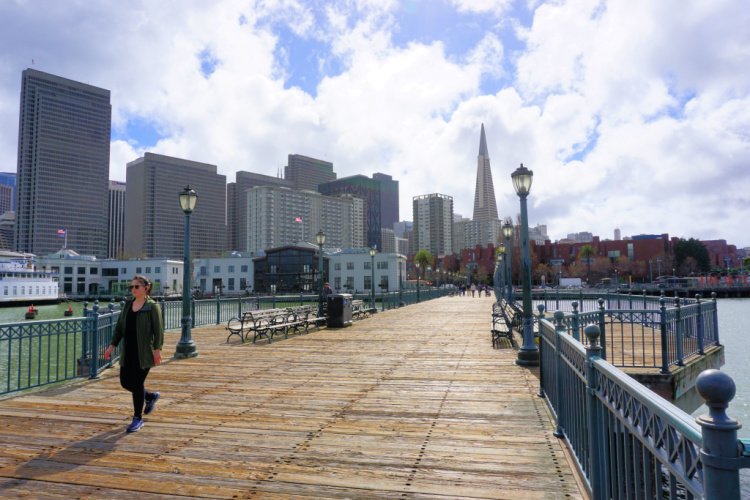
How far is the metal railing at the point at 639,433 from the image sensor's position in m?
1.55

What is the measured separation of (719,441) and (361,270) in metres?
95.7

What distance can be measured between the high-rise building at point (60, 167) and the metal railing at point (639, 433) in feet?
637

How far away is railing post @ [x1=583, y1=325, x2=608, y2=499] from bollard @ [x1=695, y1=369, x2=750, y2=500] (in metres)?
1.83

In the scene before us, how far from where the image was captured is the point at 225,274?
103812 mm

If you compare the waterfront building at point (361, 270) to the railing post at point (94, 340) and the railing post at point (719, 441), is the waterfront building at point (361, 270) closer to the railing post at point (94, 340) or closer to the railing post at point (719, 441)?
the railing post at point (94, 340)

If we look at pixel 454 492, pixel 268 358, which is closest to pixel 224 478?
pixel 454 492

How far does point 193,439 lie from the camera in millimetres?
5219

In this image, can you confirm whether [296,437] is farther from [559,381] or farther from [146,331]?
[559,381]

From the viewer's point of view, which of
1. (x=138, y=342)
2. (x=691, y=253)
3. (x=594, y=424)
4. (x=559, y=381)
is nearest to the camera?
(x=594, y=424)

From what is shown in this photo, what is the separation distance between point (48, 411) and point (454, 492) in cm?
593

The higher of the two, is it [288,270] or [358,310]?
[288,270]

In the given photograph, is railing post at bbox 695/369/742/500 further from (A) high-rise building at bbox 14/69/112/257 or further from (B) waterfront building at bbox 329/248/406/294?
(A) high-rise building at bbox 14/69/112/257

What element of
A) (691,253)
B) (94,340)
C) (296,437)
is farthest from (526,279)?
(691,253)

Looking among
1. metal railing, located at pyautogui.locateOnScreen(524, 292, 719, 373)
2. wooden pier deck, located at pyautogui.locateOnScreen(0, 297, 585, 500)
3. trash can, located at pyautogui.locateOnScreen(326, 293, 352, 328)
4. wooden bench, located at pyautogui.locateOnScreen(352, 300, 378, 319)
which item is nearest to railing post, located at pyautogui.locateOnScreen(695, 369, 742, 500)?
wooden pier deck, located at pyautogui.locateOnScreen(0, 297, 585, 500)
